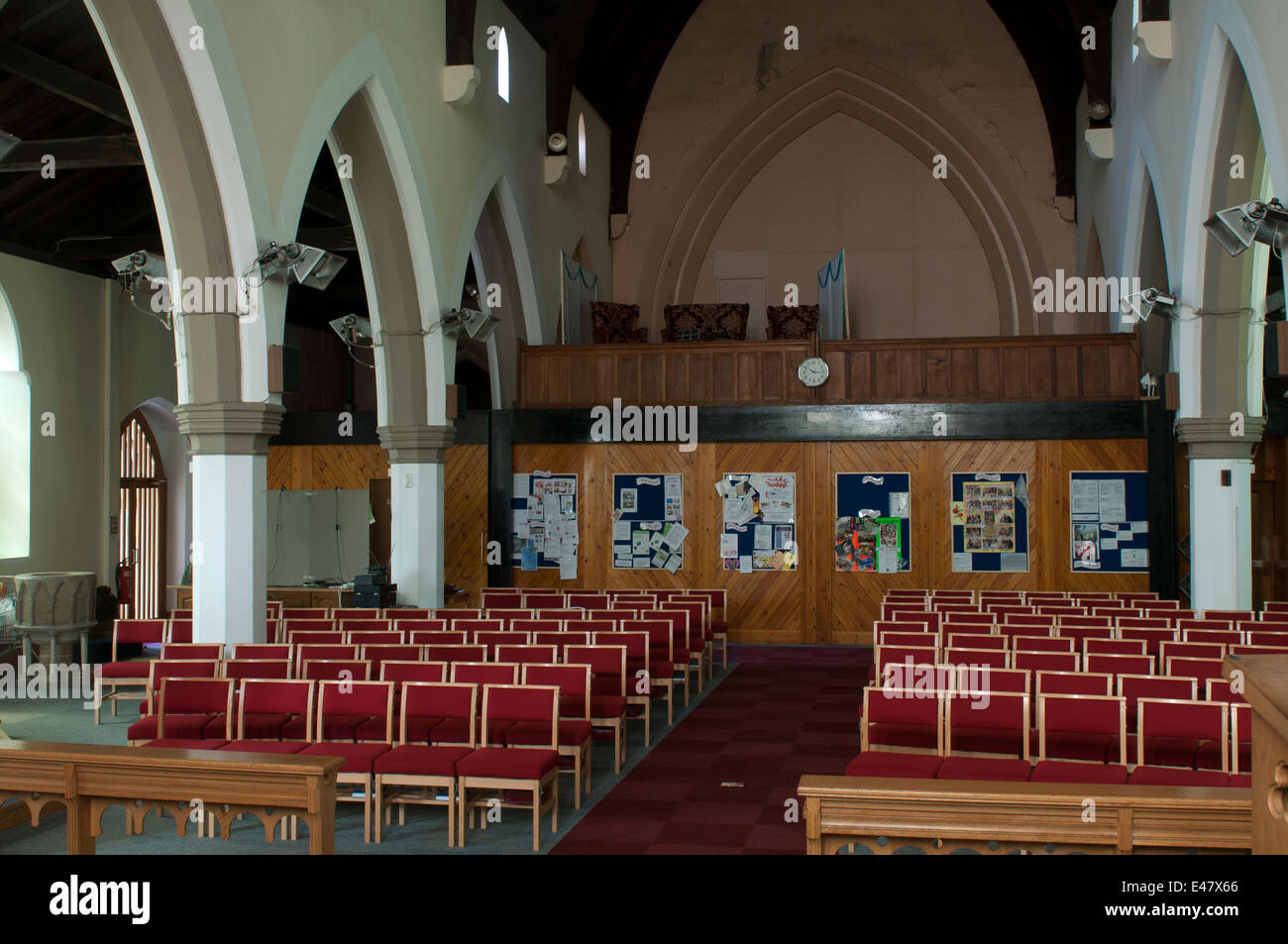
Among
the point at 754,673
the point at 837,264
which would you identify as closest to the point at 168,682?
the point at 754,673

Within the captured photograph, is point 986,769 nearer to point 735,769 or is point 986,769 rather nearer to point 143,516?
point 735,769

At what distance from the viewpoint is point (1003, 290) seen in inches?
877

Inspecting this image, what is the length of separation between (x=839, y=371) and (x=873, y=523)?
89.3 inches

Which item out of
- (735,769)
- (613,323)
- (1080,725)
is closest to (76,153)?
(613,323)

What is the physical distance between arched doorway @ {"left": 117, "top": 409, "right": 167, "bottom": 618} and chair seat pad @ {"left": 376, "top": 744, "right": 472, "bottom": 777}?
1520 centimetres

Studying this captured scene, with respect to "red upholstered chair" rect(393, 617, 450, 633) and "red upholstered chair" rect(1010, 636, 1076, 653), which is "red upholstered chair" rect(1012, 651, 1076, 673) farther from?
"red upholstered chair" rect(393, 617, 450, 633)

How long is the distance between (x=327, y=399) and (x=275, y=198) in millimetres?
15973

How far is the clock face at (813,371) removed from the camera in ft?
54.6

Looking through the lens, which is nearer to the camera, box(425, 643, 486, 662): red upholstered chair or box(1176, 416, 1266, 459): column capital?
box(425, 643, 486, 662): red upholstered chair

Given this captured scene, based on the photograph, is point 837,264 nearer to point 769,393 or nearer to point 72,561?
point 769,393

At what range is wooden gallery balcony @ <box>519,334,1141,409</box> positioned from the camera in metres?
16.3

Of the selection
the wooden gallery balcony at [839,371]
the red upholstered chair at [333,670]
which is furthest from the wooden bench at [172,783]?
the wooden gallery balcony at [839,371]

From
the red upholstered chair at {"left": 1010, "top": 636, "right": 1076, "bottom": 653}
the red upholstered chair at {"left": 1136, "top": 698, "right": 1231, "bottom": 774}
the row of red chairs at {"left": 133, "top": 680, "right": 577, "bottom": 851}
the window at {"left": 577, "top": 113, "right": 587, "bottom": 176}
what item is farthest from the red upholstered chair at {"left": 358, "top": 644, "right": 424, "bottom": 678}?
the window at {"left": 577, "top": 113, "right": 587, "bottom": 176}

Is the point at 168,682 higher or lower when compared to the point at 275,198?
lower
